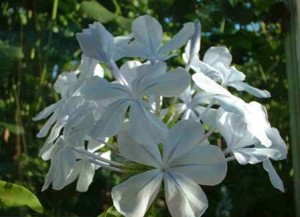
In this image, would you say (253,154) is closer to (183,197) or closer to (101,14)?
(183,197)

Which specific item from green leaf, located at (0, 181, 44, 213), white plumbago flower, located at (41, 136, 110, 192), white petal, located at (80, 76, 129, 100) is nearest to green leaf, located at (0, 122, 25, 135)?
green leaf, located at (0, 181, 44, 213)

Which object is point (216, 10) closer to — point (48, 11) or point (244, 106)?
point (48, 11)

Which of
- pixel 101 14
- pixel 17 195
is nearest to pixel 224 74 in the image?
pixel 17 195

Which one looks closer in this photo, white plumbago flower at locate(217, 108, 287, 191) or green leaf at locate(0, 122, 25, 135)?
white plumbago flower at locate(217, 108, 287, 191)

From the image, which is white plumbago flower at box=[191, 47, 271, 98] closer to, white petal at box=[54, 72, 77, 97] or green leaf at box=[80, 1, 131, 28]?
white petal at box=[54, 72, 77, 97]

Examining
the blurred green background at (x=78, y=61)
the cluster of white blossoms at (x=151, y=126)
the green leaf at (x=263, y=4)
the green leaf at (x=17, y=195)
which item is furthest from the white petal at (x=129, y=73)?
the green leaf at (x=263, y=4)

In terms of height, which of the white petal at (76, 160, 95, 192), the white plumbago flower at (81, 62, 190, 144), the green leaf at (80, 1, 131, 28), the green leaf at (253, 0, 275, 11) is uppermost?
the white plumbago flower at (81, 62, 190, 144)
